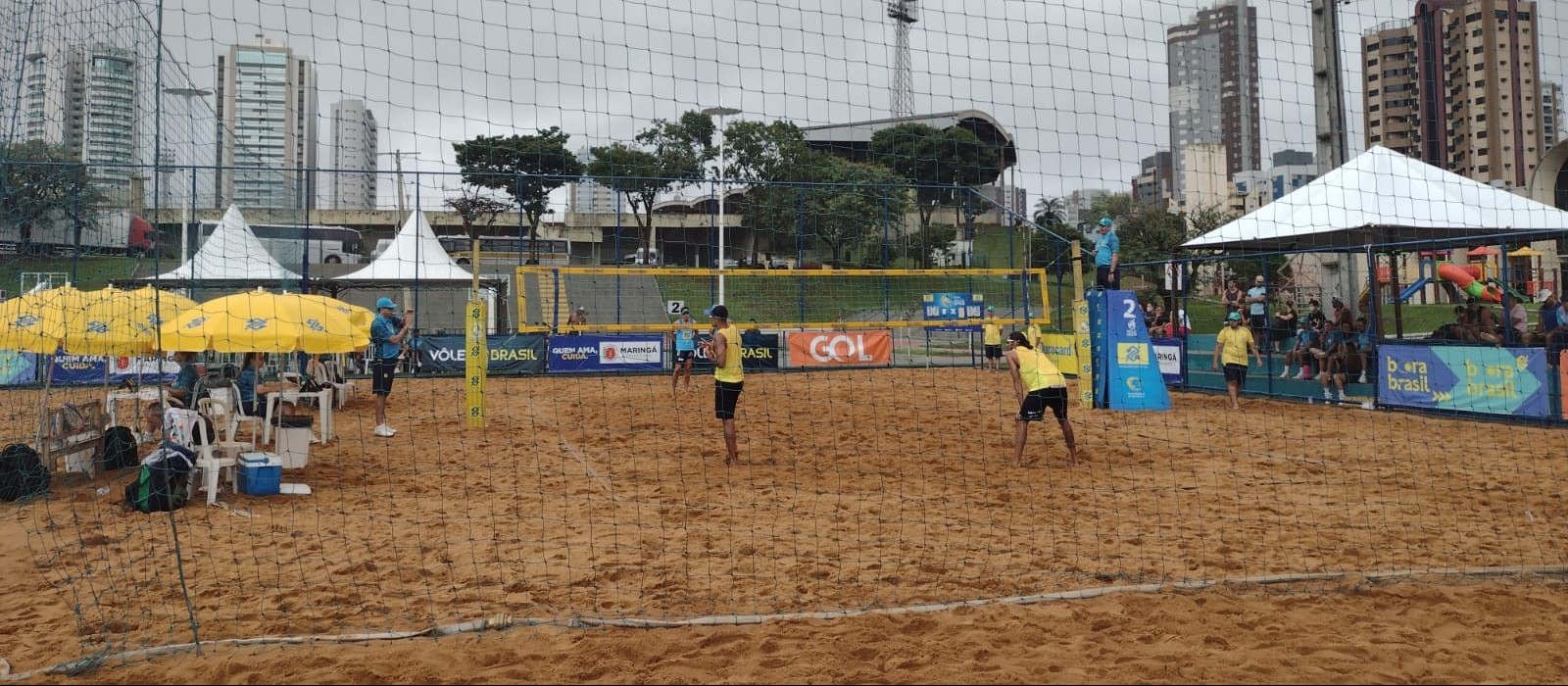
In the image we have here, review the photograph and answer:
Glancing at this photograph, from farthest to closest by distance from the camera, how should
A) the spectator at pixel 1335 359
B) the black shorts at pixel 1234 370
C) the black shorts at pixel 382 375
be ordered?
the spectator at pixel 1335 359, the black shorts at pixel 1234 370, the black shorts at pixel 382 375

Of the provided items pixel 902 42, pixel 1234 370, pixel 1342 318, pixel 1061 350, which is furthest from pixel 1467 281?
pixel 902 42

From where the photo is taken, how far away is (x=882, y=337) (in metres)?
19.2

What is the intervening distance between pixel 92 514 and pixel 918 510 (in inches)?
217

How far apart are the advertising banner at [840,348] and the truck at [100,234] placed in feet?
37.5

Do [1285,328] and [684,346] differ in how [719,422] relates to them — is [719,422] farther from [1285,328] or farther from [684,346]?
[1285,328]

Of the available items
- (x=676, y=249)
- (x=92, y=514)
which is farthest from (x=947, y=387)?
(x=92, y=514)

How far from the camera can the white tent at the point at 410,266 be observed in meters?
18.6

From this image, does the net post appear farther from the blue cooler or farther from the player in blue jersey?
the blue cooler

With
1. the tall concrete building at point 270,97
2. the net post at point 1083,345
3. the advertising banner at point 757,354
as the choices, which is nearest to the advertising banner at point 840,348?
the advertising banner at point 757,354

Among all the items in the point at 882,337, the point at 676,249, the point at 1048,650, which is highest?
the point at 676,249

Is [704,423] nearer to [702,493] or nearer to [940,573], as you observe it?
[702,493]

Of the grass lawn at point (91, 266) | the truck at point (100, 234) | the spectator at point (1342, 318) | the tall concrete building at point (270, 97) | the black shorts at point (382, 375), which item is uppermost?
the tall concrete building at point (270, 97)

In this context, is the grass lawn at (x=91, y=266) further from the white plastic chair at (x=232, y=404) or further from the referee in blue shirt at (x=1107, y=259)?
the referee in blue shirt at (x=1107, y=259)

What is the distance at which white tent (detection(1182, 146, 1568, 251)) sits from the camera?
481 inches
